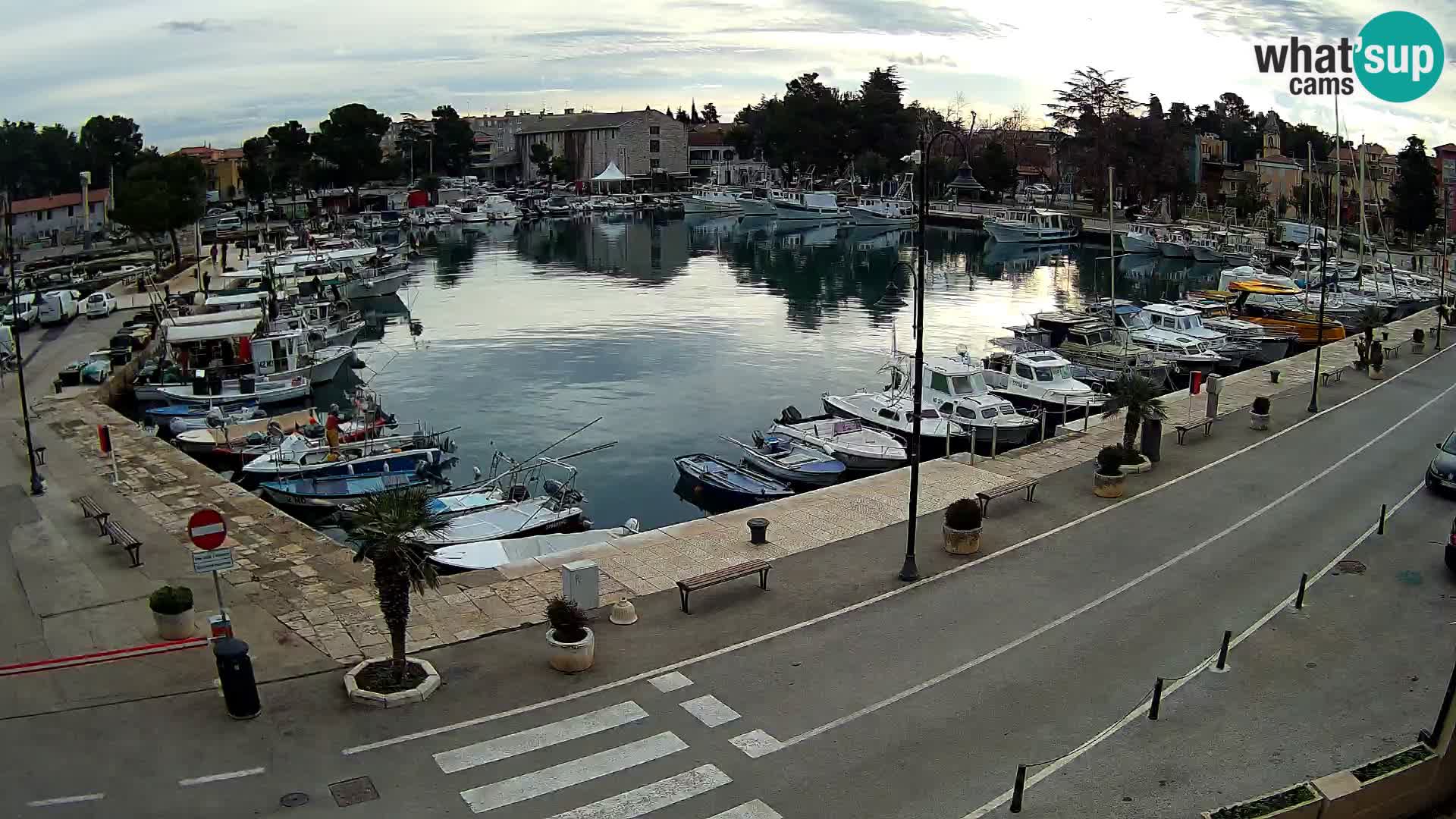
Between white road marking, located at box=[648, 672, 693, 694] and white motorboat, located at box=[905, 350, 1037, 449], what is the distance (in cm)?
2016

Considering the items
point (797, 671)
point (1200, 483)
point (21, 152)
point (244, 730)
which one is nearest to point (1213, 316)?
point (1200, 483)

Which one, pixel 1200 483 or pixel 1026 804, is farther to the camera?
pixel 1200 483

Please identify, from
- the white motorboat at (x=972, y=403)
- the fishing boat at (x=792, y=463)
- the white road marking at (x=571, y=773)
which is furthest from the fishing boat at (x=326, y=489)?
the white road marking at (x=571, y=773)

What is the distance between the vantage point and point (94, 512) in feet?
77.7

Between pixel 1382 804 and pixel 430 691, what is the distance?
11.6 metres

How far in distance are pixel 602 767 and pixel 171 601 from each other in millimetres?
8044

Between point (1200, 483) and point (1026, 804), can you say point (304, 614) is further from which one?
point (1200, 483)

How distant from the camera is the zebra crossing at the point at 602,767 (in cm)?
1240

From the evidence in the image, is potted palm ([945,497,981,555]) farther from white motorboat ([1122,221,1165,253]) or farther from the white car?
white motorboat ([1122,221,1165,253])

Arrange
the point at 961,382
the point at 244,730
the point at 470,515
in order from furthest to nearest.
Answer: the point at 961,382 → the point at 470,515 → the point at 244,730

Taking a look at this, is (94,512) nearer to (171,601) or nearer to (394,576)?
(171,601)

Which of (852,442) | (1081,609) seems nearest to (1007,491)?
(1081,609)

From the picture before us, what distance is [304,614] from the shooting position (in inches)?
726

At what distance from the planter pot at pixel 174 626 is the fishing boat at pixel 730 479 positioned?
1634cm
